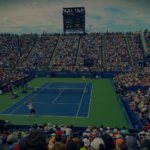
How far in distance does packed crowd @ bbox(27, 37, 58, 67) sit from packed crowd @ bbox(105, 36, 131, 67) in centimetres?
1521

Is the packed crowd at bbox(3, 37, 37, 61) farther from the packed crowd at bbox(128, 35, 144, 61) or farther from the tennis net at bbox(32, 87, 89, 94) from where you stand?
the packed crowd at bbox(128, 35, 144, 61)

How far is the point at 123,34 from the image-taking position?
4731 centimetres

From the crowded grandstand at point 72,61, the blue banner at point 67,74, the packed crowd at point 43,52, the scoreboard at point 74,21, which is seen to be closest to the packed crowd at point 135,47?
the crowded grandstand at point 72,61

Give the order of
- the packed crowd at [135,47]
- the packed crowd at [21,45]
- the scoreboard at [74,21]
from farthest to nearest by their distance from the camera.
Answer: the scoreboard at [74,21]
the packed crowd at [21,45]
the packed crowd at [135,47]

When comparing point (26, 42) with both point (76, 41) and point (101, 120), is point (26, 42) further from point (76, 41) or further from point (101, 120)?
point (101, 120)

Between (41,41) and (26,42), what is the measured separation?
4.69 meters

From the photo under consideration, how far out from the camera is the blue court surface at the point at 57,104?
16.6m

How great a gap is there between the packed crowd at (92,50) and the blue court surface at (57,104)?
57.3ft

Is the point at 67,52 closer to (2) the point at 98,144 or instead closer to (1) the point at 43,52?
(1) the point at 43,52

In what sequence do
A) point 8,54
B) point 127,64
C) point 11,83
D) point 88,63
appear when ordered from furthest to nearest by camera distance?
point 8,54
point 88,63
point 127,64
point 11,83

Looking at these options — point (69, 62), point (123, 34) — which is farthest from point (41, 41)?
point (123, 34)

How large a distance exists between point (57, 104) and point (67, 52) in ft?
88.3

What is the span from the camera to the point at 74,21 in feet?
156

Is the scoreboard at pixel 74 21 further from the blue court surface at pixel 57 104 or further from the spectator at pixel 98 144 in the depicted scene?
the spectator at pixel 98 144
